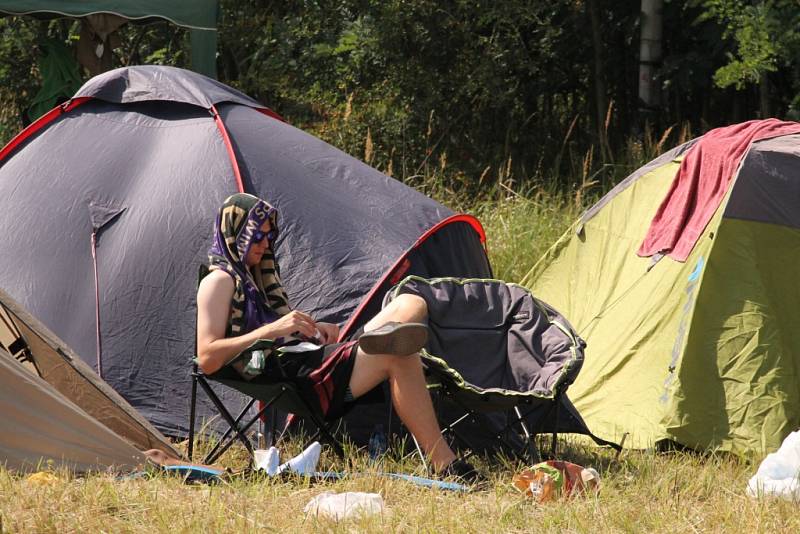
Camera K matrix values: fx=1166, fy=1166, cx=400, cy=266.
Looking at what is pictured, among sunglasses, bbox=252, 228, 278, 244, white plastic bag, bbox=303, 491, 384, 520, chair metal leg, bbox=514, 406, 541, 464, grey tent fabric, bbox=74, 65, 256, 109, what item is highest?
grey tent fabric, bbox=74, 65, 256, 109

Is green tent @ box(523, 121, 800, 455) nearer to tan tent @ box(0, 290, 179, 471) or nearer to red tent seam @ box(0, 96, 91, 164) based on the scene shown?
tan tent @ box(0, 290, 179, 471)

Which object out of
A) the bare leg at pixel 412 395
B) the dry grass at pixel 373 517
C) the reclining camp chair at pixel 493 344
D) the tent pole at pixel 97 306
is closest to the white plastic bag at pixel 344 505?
the dry grass at pixel 373 517

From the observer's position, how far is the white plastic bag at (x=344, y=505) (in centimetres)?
350

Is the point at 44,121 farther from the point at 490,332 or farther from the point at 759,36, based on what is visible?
the point at 759,36

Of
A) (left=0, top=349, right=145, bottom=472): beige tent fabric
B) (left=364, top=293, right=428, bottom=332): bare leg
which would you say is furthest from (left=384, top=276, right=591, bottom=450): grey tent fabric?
(left=0, top=349, right=145, bottom=472): beige tent fabric

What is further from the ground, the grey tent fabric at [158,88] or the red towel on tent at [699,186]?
the grey tent fabric at [158,88]

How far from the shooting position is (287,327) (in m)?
4.14

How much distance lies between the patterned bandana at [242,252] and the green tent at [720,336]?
1631 mm

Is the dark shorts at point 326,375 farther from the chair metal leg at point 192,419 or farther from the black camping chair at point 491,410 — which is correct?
the chair metal leg at point 192,419

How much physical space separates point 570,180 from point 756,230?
4.95 metres

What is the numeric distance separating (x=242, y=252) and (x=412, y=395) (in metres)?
0.84

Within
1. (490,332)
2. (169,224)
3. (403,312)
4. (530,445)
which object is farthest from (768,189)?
(169,224)

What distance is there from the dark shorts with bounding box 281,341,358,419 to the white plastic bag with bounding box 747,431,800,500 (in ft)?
4.74

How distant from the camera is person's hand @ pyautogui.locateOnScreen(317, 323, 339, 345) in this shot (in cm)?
443
